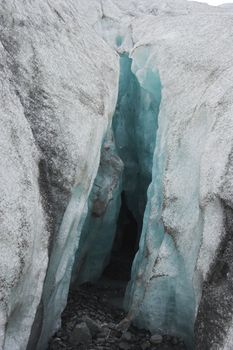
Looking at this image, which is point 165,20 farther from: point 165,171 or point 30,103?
point 30,103

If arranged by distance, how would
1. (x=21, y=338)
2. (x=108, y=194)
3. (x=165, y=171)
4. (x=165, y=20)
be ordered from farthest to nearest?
(x=165, y=20) < (x=108, y=194) < (x=165, y=171) < (x=21, y=338)

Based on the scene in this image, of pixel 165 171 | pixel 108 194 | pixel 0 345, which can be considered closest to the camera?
pixel 0 345

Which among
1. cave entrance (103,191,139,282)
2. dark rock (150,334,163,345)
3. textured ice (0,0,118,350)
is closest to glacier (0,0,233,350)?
textured ice (0,0,118,350)

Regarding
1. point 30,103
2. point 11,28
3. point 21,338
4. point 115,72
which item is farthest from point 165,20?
point 21,338

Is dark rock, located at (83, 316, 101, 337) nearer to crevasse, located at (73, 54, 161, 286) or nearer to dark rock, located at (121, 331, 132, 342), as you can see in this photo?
dark rock, located at (121, 331, 132, 342)

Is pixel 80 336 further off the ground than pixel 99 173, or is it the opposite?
pixel 99 173

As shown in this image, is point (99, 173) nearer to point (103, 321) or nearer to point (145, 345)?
point (103, 321)

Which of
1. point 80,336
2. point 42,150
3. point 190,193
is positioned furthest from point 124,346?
point 42,150
